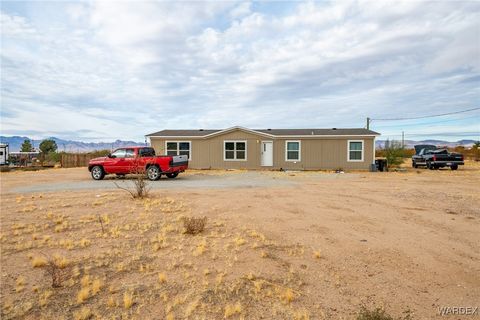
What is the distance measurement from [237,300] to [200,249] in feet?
5.48

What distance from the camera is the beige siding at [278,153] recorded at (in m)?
23.9

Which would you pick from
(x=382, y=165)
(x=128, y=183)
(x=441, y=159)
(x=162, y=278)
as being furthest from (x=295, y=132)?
(x=162, y=278)

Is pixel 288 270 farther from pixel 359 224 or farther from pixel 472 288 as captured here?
pixel 359 224

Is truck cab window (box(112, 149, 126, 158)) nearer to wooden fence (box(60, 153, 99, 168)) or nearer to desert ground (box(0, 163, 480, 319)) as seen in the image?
desert ground (box(0, 163, 480, 319))

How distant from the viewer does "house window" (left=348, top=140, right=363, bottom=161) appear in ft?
77.9

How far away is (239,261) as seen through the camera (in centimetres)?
495

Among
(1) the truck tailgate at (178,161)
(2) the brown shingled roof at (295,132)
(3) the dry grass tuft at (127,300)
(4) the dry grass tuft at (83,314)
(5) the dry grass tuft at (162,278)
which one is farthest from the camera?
(2) the brown shingled roof at (295,132)

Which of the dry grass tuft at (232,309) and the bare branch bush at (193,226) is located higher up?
the bare branch bush at (193,226)

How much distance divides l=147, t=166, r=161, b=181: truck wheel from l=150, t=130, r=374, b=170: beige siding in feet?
25.5

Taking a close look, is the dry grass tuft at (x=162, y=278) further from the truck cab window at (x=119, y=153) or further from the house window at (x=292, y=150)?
the house window at (x=292, y=150)

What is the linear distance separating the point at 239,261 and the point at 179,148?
21.7 meters

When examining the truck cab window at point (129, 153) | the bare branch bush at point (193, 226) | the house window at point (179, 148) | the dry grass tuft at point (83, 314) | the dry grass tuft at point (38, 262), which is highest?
the house window at point (179, 148)

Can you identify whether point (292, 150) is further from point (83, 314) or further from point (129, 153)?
point (83, 314)

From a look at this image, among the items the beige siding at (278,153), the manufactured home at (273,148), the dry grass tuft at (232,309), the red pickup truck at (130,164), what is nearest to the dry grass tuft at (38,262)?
the dry grass tuft at (232,309)
